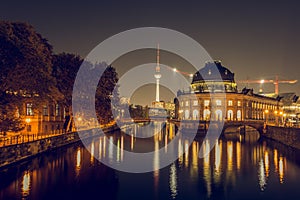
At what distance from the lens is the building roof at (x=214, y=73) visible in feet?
520

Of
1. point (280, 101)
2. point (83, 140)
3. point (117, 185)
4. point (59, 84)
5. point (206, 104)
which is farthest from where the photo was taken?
point (280, 101)

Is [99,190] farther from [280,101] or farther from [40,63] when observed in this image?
[280,101]

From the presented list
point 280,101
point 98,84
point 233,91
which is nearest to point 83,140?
point 98,84

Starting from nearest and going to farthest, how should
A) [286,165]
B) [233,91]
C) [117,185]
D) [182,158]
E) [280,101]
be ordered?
[117,185], [286,165], [182,158], [233,91], [280,101]

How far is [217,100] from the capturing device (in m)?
146

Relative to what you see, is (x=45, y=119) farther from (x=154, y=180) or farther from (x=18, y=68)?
(x=154, y=180)

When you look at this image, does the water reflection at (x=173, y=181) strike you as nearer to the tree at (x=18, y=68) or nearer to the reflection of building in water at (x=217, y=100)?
the tree at (x=18, y=68)

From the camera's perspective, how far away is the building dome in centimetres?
15600

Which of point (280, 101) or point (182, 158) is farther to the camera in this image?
point (280, 101)

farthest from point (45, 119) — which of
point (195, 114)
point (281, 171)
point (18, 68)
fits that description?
point (195, 114)

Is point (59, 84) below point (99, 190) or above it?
above

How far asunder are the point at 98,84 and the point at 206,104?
261ft

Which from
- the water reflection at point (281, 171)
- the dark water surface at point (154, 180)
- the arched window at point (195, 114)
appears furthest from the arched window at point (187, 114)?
the dark water surface at point (154, 180)

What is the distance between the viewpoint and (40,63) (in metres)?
45.5
